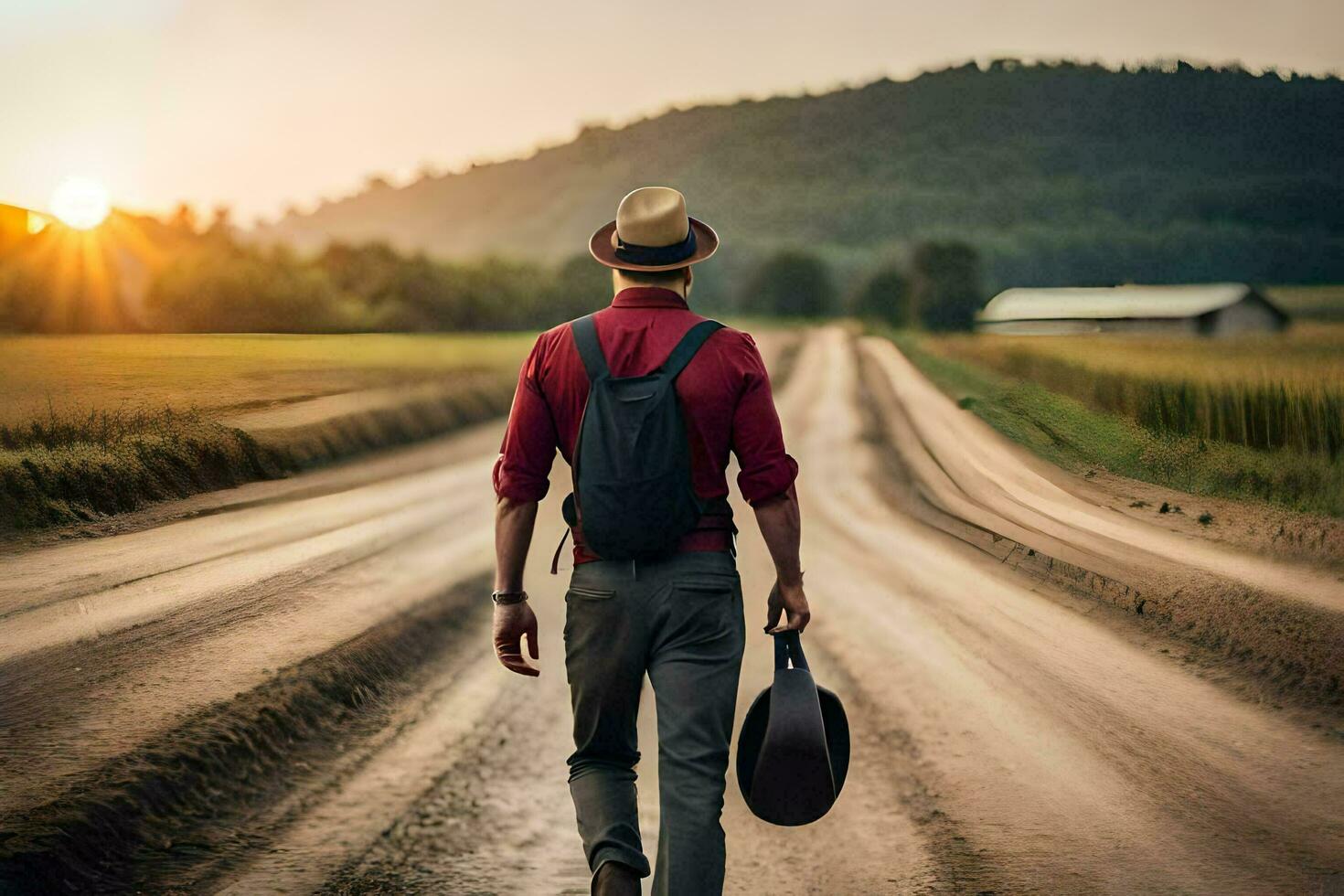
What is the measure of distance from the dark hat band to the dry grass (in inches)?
150

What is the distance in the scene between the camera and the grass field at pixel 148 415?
17.7 feet

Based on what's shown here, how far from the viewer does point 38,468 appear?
5.34 meters

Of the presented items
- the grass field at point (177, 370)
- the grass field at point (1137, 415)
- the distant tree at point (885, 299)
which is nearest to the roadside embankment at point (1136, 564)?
the grass field at point (1137, 415)

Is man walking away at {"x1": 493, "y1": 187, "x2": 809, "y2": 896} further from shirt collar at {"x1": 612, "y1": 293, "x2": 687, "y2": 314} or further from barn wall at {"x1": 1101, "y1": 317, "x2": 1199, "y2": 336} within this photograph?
barn wall at {"x1": 1101, "y1": 317, "x2": 1199, "y2": 336}

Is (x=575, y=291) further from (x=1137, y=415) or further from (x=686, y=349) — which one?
(x=686, y=349)

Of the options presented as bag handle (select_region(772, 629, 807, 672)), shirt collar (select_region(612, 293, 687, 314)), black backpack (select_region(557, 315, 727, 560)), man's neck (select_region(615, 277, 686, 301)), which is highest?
man's neck (select_region(615, 277, 686, 301))

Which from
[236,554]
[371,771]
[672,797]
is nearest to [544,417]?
[672,797]

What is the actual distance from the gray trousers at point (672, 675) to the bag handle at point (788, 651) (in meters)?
0.22

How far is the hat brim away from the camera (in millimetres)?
3225

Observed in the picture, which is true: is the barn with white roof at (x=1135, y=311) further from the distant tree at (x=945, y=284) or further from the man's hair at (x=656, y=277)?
the man's hair at (x=656, y=277)

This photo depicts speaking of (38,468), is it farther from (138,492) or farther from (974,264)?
(974,264)

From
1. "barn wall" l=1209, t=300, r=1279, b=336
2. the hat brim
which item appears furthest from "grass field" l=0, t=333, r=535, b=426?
"barn wall" l=1209, t=300, r=1279, b=336

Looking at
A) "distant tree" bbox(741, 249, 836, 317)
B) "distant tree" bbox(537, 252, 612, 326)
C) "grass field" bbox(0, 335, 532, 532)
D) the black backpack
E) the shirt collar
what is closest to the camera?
the black backpack

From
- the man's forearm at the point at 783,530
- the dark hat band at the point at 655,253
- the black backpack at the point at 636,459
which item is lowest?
the man's forearm at the point at 783,530
